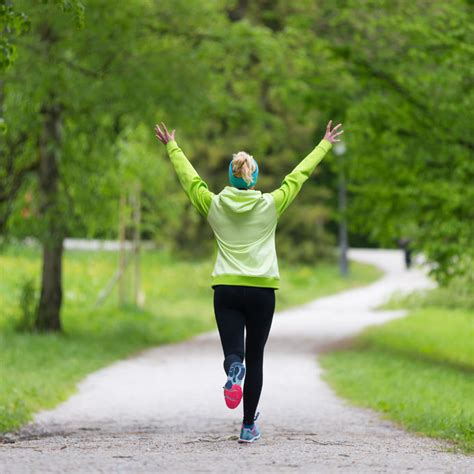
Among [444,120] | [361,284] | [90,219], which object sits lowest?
[361,284]

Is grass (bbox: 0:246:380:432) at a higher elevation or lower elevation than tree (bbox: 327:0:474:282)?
lower

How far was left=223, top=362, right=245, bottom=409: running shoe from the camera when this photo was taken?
6809 mm

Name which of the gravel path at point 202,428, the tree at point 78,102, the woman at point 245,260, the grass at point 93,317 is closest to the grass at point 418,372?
the gravel path at point 202,428

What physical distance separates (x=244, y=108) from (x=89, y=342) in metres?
5.76

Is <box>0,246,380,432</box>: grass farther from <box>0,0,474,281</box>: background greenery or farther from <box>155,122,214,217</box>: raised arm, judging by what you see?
<box>155,122,214,217</box>: raised arm

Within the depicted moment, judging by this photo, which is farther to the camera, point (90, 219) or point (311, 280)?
point (311, 280)

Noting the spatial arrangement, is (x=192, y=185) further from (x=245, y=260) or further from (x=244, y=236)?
(x=245, y=260)

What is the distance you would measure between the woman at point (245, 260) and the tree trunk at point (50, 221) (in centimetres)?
1079

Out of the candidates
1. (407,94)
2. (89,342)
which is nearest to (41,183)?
(89,342)

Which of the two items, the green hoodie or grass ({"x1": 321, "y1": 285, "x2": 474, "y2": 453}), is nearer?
the green hoodie

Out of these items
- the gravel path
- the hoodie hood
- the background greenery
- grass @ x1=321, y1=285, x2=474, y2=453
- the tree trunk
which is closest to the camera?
the gravel path

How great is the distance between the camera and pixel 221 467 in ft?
19.5

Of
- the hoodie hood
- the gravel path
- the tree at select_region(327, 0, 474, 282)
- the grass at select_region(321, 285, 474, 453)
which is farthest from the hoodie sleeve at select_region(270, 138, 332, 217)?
the tree at select_region(327, 0, 474, 282)

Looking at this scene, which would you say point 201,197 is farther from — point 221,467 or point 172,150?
point 221,467
